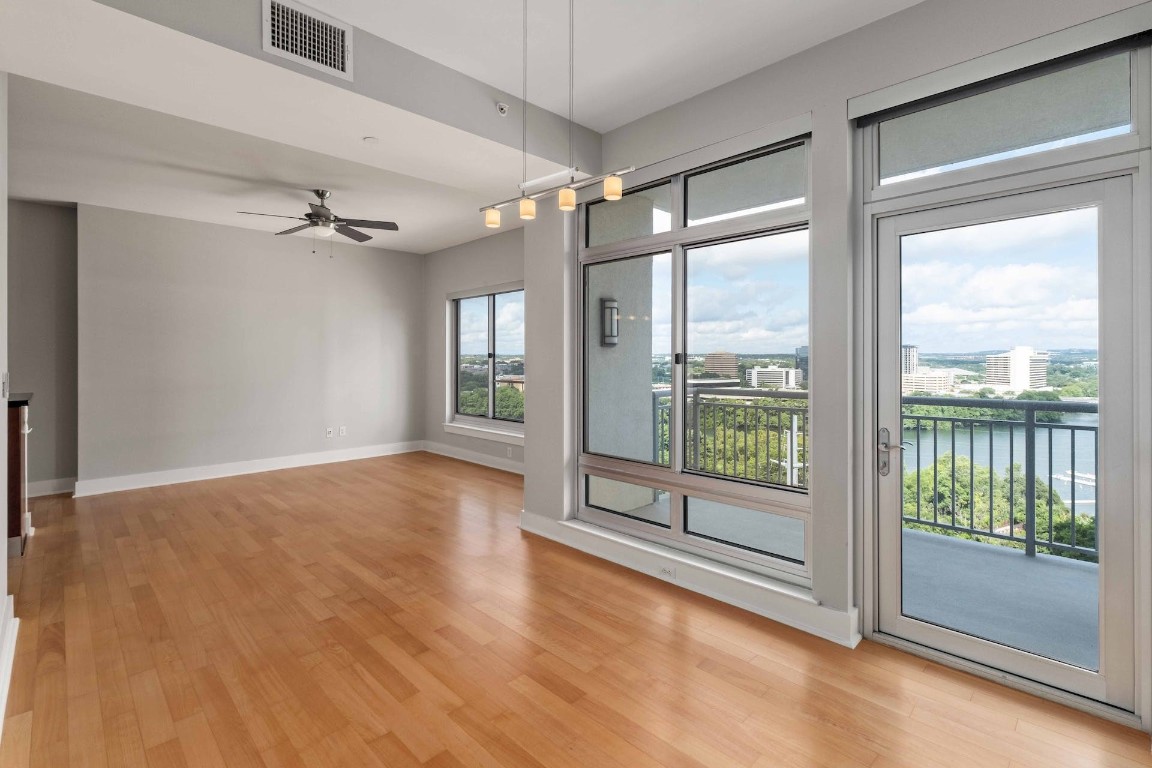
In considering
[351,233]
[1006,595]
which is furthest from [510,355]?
[1006,595]

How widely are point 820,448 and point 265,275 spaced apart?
21.8ft

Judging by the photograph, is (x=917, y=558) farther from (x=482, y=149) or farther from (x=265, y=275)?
(x=265, y=275)

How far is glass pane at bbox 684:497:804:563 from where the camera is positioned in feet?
10.0

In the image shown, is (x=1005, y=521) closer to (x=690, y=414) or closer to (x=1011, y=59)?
(x=690, y=414)

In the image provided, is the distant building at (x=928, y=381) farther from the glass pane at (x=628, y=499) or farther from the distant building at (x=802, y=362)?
the glass pane at (x=628, y=499)

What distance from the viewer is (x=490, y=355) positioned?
7.40 metres

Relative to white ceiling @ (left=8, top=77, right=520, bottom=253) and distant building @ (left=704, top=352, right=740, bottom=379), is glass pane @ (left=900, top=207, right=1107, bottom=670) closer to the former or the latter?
distant building @ (left=704, top=352, right=740, bottom=379)

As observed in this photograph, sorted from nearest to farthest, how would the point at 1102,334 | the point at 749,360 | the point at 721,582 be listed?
the point at 1102,334 < the point at 721,582 < the point at 749,360

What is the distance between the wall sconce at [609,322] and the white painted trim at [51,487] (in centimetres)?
587

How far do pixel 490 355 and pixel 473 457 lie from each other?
1415 mm

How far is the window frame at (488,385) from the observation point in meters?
6.93

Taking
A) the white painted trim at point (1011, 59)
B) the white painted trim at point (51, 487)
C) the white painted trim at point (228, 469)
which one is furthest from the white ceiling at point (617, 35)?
the white painted trim at point (51, 487)

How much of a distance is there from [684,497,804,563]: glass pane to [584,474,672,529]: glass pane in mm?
212

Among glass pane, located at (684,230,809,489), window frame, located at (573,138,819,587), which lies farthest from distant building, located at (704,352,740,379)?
window frame, located at (573,138,819,587)
